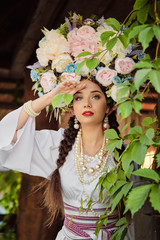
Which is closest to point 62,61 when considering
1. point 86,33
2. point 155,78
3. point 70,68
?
point 70,68

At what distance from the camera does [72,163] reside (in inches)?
72.8

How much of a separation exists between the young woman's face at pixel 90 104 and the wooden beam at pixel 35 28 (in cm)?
113

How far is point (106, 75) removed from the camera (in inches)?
66.6

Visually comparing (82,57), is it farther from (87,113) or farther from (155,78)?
(155,78)

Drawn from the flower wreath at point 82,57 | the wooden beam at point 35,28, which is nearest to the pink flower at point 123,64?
the flower wreath at point 82,57

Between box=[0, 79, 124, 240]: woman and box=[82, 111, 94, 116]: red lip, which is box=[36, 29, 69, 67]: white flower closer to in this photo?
box=[0, 79, 124, 240]: woman

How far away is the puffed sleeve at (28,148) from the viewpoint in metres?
1.72

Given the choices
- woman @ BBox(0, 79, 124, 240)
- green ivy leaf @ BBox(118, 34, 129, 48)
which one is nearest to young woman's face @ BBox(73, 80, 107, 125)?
woman @ BBox(0, 79, 124, 240)

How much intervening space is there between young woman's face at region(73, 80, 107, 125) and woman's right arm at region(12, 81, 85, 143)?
0.05 metres

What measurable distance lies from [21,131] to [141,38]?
101 centimetres

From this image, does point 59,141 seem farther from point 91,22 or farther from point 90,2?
point 90,2

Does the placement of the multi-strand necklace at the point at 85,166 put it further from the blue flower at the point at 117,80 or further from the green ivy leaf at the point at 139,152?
the green ivy leaf at the point at 139,152

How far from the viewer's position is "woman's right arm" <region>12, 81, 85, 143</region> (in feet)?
5.38

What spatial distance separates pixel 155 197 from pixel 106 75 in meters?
0.87
